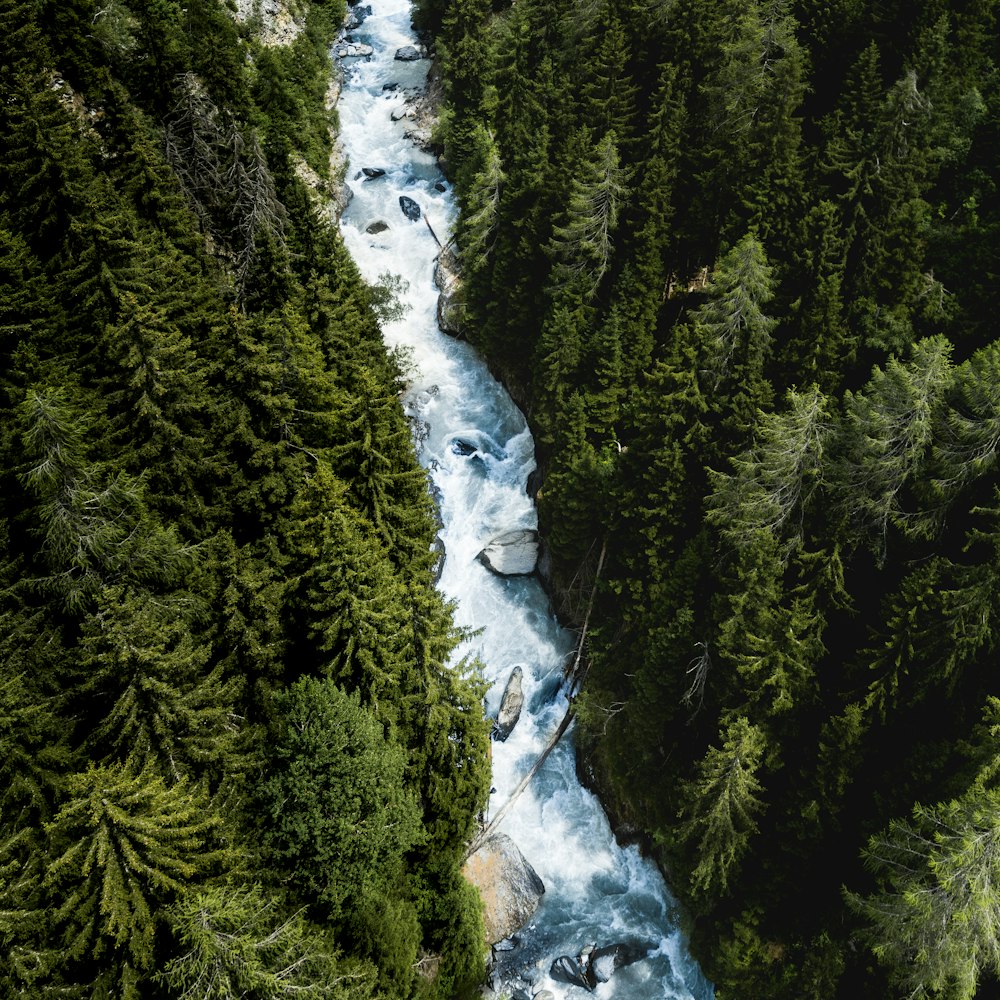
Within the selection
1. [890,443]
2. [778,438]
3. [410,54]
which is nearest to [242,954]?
[778,438]

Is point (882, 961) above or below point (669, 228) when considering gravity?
below

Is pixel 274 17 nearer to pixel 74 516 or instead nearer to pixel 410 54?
pixel 410 54

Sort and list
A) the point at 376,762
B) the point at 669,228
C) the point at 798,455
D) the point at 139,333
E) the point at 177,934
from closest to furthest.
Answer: the point at 177,934 → the point at 376,762 → the point at 139,333 → the point at 798,455 → the point at 669,228

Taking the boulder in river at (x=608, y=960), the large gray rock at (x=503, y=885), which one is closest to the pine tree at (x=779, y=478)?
the large gray rock at (x=503, y=885)

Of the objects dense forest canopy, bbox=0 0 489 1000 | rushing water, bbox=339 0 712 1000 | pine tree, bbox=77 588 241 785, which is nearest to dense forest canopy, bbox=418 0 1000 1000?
rushing water, bbox=339 0 712 1000

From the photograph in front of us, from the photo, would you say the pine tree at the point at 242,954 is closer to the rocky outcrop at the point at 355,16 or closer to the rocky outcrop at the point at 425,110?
the rocky outcrop at the point at 425,110

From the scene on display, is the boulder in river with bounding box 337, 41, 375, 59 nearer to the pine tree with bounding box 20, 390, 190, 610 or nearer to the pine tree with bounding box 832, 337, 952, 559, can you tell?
the pine tree with bounding box 20, 390, 190, 610

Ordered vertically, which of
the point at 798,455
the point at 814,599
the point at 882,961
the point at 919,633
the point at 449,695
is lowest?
the point at 882,961

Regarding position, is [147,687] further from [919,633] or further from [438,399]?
[438,399]

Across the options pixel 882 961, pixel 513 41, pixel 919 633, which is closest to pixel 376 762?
pixel 882 961
